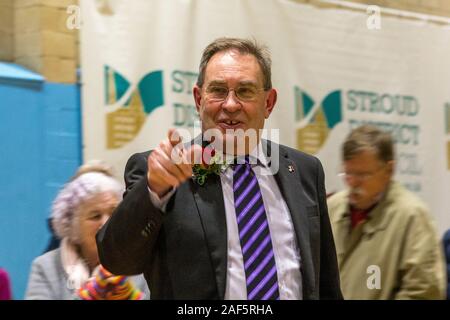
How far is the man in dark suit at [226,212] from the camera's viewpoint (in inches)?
81.5

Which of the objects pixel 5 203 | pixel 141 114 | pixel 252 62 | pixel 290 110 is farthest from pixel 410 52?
pixel 252 62

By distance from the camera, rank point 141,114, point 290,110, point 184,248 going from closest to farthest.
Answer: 1. point 184,248
2. point 141,114
3. point 290,110

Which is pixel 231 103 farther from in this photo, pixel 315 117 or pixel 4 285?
pixel 315 117

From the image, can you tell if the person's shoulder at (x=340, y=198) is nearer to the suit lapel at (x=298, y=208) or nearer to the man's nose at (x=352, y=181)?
the man's nose at (x=352, y=181)

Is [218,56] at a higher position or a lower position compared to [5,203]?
higher

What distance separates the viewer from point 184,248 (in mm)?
2137

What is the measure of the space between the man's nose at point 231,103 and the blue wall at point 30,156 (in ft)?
6.46

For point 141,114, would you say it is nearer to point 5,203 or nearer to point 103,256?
point 5,203

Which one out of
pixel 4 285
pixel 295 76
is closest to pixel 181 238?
pixel 4 285

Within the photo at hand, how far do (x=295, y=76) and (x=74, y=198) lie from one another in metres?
1.82

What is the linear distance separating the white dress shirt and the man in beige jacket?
134 cm

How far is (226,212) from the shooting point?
7.25 ft

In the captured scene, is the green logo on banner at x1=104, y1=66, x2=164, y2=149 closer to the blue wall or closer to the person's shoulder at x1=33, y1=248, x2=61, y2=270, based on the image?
the blue wall
